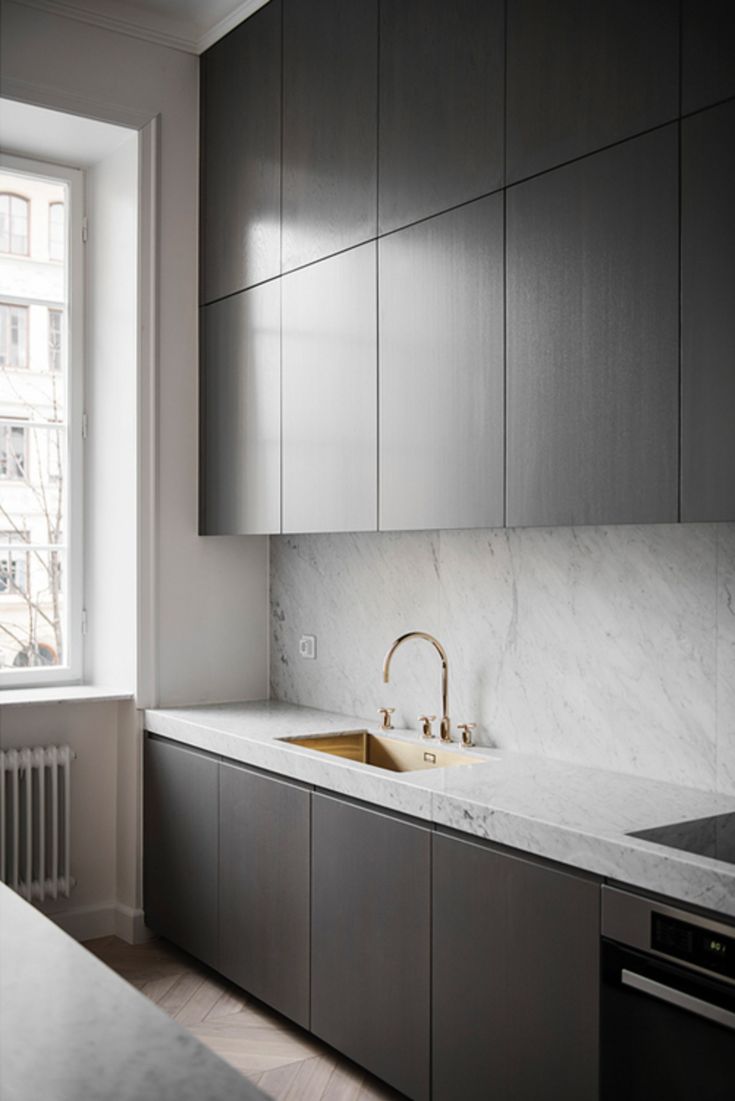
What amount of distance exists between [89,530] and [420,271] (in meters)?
1.82

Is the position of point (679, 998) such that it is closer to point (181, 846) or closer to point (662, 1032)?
point (662, 1032)

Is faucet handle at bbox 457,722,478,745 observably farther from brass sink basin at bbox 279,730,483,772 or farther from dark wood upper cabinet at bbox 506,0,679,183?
dark wood upper cabinet at bbox 506,0,679,183

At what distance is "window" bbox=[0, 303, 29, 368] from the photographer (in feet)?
12.9

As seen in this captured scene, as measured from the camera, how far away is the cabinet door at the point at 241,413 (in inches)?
135

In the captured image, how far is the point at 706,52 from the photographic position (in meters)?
2.01

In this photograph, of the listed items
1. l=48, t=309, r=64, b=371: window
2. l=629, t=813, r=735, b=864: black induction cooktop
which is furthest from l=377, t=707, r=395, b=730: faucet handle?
l=48, t=309, r=64, b=371: window

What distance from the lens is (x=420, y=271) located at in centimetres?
277

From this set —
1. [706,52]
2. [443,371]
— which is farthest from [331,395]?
[706,52]

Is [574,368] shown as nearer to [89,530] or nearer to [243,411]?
[243,411]

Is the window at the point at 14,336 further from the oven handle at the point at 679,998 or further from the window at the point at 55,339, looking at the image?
the oven handle at the point at 679,998

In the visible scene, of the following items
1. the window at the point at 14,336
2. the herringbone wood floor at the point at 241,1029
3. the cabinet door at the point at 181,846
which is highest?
the window at the point at 14,336

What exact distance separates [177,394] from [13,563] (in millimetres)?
851

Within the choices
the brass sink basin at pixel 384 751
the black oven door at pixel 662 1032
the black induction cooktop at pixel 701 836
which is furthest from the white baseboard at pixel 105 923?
the black induction cooktop at pixel 701 836

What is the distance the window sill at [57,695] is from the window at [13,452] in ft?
2.12
